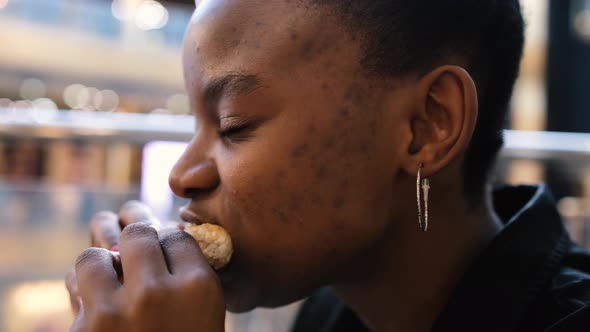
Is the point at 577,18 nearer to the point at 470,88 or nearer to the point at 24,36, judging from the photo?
the point at 470,88

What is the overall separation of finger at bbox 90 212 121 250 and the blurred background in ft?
1.73

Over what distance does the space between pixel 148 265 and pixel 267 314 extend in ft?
3.17

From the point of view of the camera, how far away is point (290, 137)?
81 cm

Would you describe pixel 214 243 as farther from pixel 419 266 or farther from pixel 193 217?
pixel 419 266

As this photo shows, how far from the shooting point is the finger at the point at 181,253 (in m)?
0.76

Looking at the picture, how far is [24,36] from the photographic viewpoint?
2.33 meters

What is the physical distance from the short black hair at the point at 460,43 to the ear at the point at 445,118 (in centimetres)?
3

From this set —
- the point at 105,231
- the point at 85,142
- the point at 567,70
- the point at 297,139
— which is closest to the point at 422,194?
the point at 297,139

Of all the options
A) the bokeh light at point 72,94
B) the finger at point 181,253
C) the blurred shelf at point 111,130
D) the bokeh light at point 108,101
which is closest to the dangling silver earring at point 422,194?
the finger at point 181,253

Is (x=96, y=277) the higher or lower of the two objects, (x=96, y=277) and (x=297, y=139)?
the lower

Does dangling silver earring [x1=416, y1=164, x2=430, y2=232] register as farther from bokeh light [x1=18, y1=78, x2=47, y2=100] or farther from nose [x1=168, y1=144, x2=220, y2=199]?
bokeh light [x1=18, y1=78, x2=47, y2=100]

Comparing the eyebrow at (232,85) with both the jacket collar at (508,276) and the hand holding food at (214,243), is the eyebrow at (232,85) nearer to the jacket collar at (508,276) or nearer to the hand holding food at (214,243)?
the hand holding food at (214,243)

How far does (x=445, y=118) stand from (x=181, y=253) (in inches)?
18.0

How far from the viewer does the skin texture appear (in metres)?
0.82
